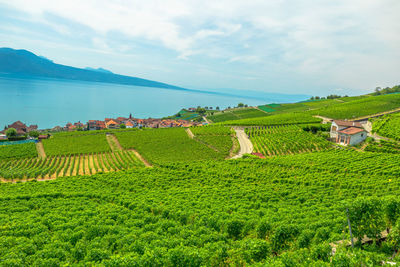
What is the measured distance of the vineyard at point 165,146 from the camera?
147 feet

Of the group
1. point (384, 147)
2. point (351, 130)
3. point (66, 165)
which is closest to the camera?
point (66, 165)

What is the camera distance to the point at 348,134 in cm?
4619

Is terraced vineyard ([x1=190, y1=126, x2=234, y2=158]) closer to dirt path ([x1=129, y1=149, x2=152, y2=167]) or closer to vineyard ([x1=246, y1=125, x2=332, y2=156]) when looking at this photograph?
vineyard ([x1=246, y1=125, x2=332, y2=156])

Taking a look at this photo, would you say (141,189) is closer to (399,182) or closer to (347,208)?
(347,208)

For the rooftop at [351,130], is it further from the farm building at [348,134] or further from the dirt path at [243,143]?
the dirt path at [243,143]

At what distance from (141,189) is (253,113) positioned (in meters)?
103

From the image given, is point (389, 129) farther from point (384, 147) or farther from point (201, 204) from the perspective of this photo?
point (201, 204)

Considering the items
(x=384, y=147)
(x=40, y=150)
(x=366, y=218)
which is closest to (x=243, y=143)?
(x=384, y=147)

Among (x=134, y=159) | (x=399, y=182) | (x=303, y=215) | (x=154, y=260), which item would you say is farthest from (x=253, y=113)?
(x=154, y=260)

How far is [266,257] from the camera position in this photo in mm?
10914

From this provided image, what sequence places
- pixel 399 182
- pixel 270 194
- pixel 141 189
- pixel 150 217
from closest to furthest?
pixel 150 217 → pixel 270 194 → pixel 399 182 → pixel 141 189

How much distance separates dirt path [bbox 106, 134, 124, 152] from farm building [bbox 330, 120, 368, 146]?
5167 centimetres

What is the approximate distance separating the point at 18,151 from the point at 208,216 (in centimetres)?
4833

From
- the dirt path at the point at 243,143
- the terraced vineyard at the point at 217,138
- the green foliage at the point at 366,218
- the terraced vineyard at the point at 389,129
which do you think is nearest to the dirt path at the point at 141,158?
the terraced vineyard at the point at 217,138
